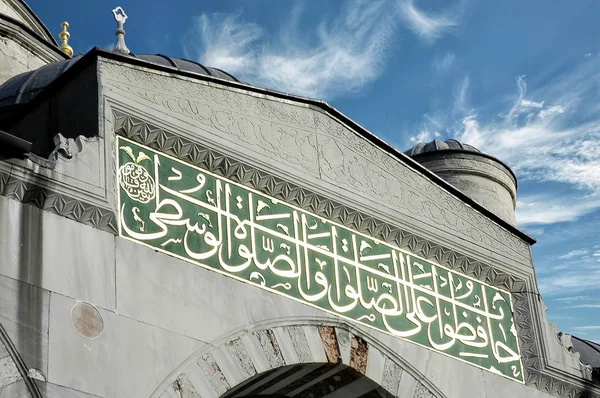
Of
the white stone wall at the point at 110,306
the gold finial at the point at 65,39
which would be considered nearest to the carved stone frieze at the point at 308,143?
the white stone wall at the point at 110,306

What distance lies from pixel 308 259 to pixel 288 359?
908mm

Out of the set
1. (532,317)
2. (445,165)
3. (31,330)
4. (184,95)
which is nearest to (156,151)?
(184,95)

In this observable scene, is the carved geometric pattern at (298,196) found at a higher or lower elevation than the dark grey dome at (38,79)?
lower

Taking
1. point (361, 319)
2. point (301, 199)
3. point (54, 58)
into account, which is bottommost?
point (361, 319)

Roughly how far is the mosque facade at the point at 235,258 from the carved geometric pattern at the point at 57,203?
12 mm

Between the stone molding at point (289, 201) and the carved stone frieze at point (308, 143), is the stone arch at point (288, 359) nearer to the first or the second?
the stone molding at point (289, 201)

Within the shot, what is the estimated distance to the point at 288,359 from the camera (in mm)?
8609

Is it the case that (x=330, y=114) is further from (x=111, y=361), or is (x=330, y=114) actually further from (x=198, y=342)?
(x=111, y=361)

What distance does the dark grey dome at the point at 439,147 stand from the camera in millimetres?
13958

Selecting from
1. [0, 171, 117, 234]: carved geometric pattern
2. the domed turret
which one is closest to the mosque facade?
[0, 171, 117, 234]: carved geometric pattern

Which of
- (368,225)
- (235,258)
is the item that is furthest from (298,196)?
(235,258)

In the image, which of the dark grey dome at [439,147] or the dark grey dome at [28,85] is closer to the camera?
the dark grey dome at [28,85]

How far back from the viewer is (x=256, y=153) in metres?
9.21

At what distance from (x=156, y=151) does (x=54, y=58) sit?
619 cm
